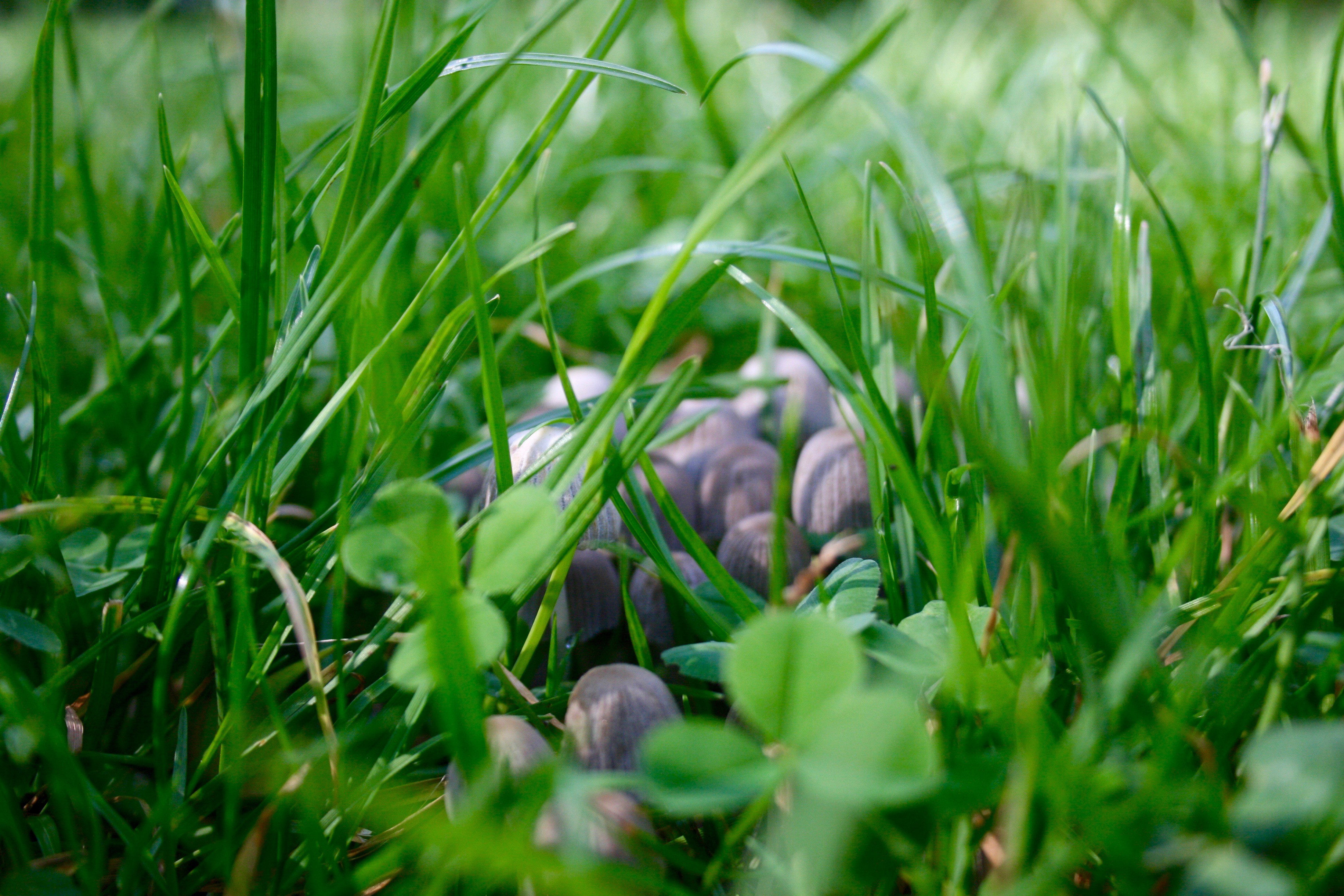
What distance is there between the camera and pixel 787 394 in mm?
947

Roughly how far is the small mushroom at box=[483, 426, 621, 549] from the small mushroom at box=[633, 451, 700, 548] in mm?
103

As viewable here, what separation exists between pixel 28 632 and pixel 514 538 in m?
0.30

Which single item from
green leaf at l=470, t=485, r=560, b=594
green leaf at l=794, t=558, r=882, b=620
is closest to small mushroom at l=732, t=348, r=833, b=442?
green leaf at l=794, t=558, r=882, b=620

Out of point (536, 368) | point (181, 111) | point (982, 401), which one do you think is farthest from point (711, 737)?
point (181, 111)

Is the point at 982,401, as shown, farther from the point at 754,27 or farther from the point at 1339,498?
the point at 754,27

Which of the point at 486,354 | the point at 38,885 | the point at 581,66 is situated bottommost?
the point at 38,885

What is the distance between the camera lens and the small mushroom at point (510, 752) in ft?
1.38

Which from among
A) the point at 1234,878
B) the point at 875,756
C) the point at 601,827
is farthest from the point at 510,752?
the point at 1234,878

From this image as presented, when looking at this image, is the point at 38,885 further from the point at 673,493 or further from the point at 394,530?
the point at 673,493

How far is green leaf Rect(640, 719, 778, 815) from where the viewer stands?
1.10 feet

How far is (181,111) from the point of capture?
232cm

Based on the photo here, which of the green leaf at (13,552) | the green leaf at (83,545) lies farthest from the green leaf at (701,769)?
the green leaf at (83,545)

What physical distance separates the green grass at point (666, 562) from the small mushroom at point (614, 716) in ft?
0.07

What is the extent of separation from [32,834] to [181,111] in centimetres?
235
